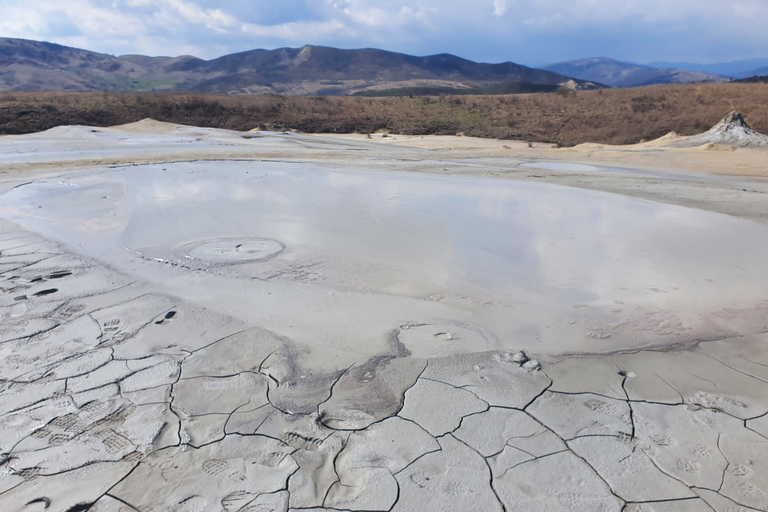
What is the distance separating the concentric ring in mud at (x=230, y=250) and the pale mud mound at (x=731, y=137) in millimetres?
16917

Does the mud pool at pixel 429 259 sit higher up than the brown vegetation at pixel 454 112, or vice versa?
the brown vegetation at pixel 454 112

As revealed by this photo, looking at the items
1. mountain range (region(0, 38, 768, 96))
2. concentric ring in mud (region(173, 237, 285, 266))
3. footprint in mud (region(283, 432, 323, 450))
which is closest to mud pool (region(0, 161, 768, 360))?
concentric ring in mud (region(173, 237, 285, 266))

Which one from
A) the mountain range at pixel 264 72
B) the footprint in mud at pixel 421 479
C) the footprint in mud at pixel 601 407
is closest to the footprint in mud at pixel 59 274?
the footprint in mud at pixel 421 479

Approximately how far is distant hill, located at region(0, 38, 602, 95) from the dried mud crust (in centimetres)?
7943

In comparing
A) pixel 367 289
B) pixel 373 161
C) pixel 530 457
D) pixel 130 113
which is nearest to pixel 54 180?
pixel 373 161

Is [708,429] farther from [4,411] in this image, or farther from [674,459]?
[4,411]

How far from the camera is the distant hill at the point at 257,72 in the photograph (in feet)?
283

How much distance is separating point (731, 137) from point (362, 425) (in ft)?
65.5

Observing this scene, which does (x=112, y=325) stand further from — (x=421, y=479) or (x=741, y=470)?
(x=741, y=470)

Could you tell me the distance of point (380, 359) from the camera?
3.70 m

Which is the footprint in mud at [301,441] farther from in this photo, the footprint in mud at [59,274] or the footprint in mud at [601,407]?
the footprint in mud at [59,274]

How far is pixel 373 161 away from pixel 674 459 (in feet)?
41.2

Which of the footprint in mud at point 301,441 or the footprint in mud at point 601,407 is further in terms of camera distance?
the footprint in mud at point 601,407

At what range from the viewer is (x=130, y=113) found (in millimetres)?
27844
